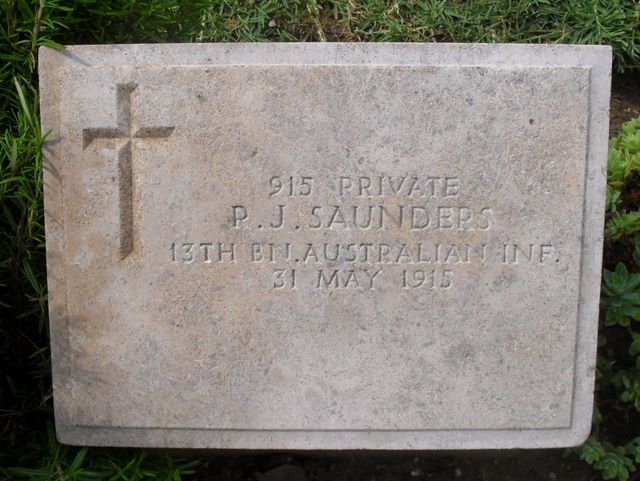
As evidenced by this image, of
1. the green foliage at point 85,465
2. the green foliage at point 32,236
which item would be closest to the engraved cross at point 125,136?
the green foliage at point 32,236

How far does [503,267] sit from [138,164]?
1.24m

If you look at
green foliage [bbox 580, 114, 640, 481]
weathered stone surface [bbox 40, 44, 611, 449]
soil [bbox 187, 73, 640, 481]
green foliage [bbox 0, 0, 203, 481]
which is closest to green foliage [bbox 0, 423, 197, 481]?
green foliage [bbox 0, 0, 203, 481]

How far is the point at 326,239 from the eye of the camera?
2.26 metres

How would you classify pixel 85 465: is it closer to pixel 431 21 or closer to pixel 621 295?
pixel 621 295

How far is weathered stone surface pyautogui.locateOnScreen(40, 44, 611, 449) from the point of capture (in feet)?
7.30

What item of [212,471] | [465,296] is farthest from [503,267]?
[212,471]

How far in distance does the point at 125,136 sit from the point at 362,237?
838 mm

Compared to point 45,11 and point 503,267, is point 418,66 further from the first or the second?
point 45,11

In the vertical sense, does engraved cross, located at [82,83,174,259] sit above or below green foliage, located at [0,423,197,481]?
above

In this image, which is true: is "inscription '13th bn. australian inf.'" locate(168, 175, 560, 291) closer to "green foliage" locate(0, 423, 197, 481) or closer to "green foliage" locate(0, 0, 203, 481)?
"green foliage" locate(0, 0, 203, 481)

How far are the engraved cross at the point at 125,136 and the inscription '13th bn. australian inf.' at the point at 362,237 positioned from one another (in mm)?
202

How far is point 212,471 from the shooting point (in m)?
2.85

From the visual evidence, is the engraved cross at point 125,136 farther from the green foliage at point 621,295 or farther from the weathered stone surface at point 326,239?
the green foliage at point 621,295

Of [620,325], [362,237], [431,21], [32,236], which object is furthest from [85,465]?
[431,21]
